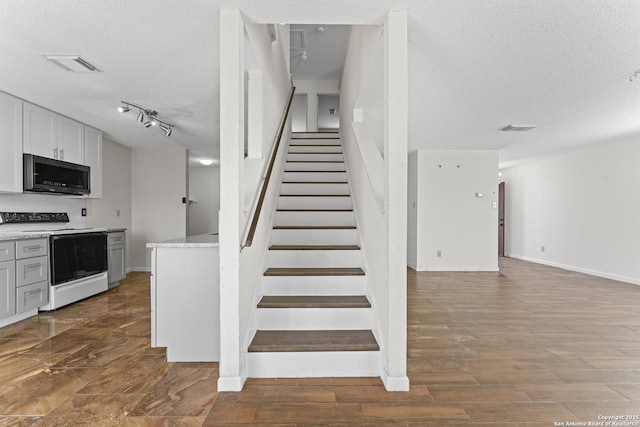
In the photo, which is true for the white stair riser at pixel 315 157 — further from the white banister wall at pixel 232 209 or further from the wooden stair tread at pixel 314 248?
the white banister wall at pixel 232 209

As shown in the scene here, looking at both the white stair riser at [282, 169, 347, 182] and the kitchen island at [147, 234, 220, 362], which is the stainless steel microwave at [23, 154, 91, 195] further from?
the white stair riser at [282, 169, 347, 182]

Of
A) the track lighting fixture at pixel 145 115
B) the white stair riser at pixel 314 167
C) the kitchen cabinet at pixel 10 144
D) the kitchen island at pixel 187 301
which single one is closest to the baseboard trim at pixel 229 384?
the kitchen island at pixel 187 301

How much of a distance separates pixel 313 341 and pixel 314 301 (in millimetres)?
376

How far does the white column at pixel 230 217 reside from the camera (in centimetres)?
213

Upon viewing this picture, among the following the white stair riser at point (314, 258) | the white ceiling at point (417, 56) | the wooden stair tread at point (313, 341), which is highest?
the white ceiling at point (417, 56)

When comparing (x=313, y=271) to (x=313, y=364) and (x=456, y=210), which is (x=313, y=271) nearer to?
(x=313, y=364)

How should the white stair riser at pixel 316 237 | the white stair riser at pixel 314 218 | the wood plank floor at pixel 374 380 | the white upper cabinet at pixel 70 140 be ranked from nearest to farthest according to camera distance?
the wood plank floor at pixel 374 380, the white stair riser at pixel 316 237, the white stair riser at pixel 314 218, the white upper cabinet at pixel 70 140

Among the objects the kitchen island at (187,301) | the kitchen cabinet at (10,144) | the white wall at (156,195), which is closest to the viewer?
the kitchen island at (187,301)

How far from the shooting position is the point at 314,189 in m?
4.36

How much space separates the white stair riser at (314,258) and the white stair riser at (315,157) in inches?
90.4

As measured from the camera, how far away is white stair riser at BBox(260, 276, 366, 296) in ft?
9.48

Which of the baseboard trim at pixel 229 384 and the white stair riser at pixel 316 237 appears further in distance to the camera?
the white stair riser at pixel 316 237

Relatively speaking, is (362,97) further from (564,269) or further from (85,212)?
(564,269)

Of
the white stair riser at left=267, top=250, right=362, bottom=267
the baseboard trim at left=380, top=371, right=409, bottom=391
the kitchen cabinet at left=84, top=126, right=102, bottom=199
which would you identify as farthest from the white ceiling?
the baseboard trim at left=380, top=371, right=409, bottom=391
